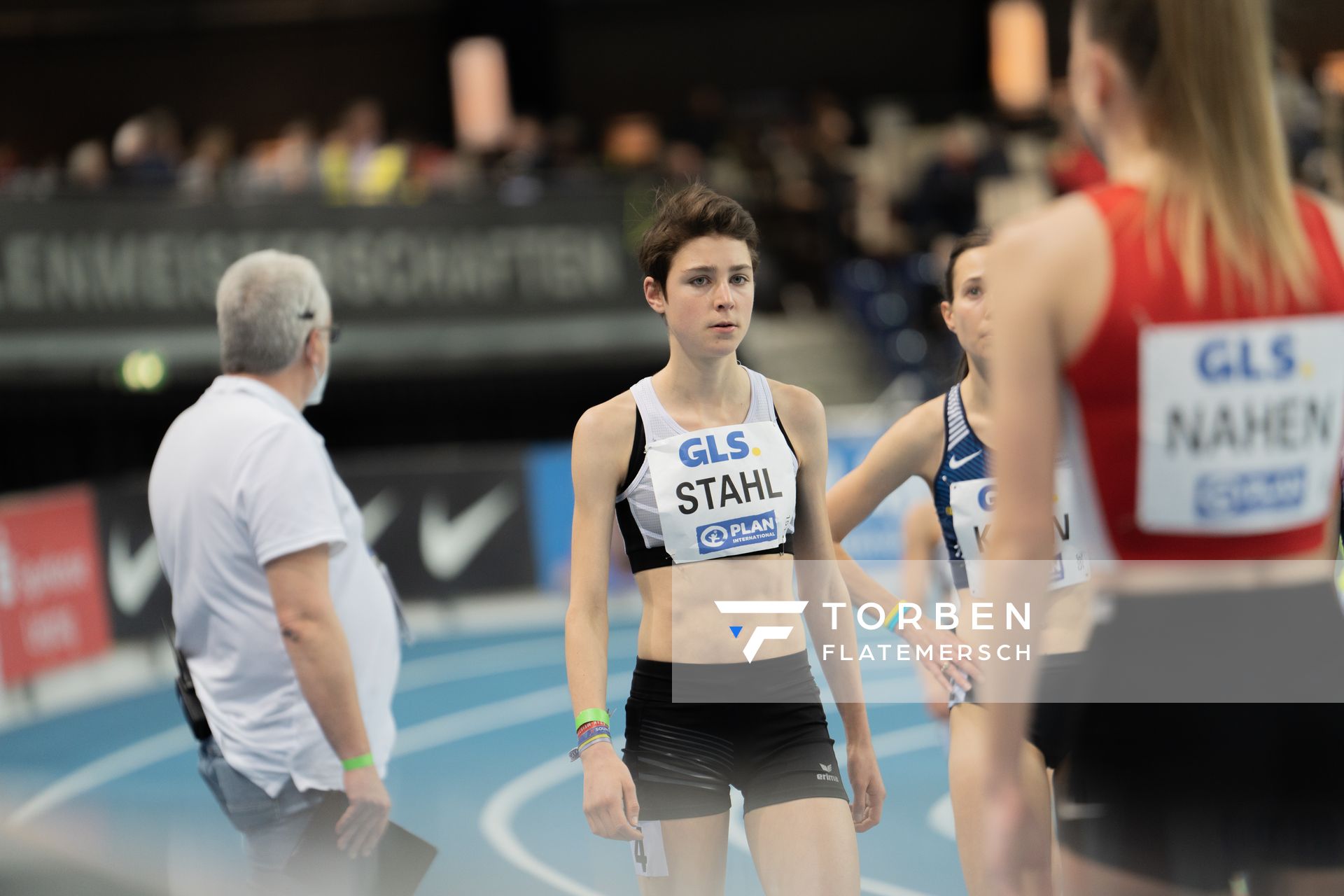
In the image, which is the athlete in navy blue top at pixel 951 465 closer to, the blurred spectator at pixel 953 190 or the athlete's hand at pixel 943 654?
the athlete's hand at pixel 943 654

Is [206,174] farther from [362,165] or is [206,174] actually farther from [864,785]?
[864,785]

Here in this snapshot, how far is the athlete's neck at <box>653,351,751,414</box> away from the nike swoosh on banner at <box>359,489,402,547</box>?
10.8 meters

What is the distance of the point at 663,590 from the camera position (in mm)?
3471

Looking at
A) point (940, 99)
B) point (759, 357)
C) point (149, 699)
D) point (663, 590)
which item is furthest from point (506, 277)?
point (663, 590)

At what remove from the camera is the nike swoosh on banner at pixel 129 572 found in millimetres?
12188

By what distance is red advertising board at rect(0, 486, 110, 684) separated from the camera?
35.2 ft

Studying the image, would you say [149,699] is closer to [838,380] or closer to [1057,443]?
[838,380]

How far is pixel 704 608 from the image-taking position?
11.4 feet

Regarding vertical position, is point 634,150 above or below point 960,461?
above

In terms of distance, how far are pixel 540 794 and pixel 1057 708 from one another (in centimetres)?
630

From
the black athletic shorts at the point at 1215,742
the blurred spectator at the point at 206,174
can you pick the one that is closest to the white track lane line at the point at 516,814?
the black athletic shorts at the point at 1215,742

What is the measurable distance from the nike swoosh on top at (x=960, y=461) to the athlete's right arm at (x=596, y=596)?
3.07 feet

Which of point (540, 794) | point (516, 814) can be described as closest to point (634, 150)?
point (540, 794)

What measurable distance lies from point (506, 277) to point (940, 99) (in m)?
7.73
